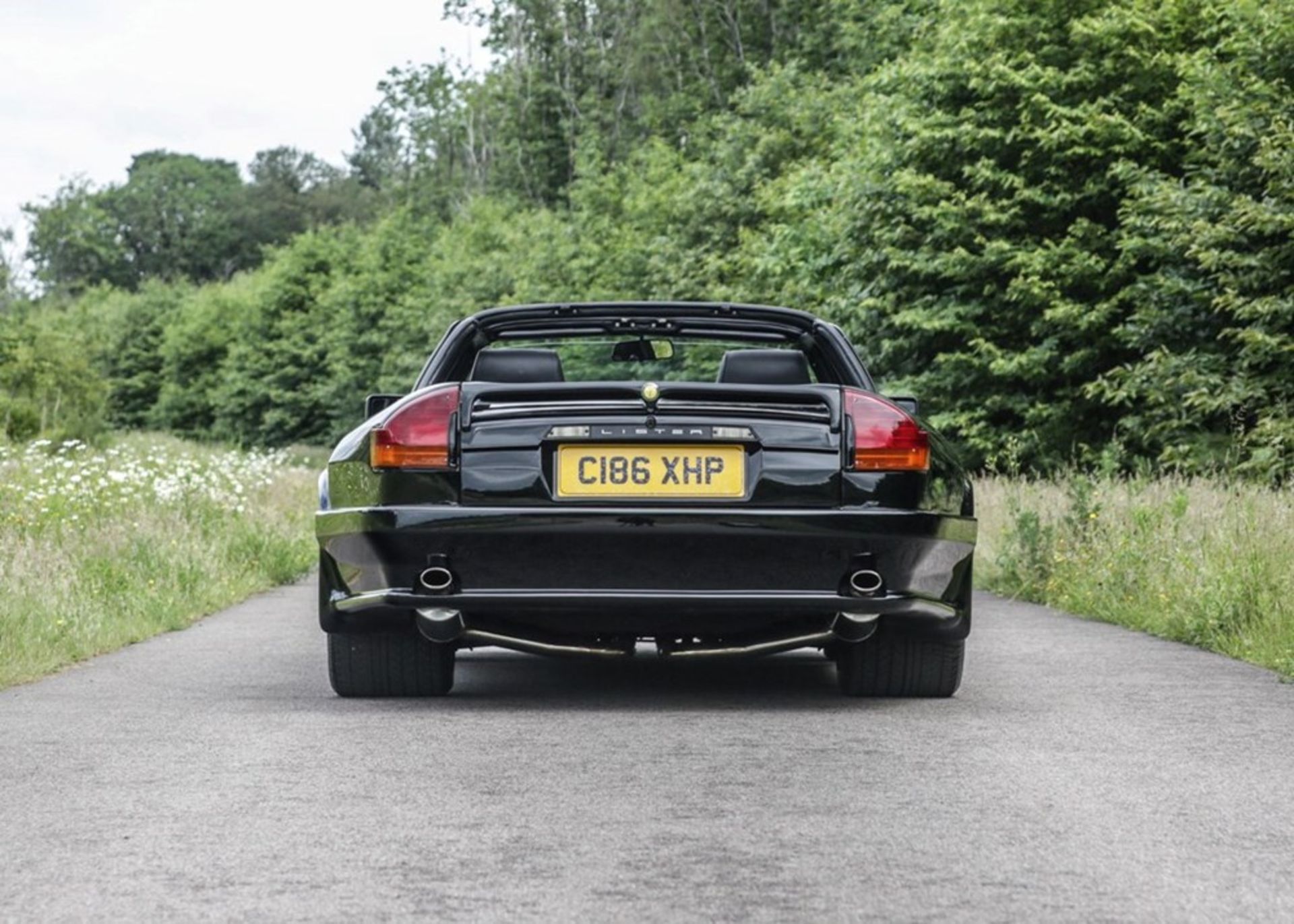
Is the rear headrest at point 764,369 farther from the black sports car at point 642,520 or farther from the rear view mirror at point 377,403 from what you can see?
the rear view mirror at point 377,403

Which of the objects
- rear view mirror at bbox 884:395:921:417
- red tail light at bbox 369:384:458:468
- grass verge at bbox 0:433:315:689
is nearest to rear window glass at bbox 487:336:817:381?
grass verge at bbox 0:433:315:689

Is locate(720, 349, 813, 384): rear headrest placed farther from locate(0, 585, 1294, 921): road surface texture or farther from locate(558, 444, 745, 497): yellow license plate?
locate(0, 585, 1294, 921): road surface texture

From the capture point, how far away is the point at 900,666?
7.13m

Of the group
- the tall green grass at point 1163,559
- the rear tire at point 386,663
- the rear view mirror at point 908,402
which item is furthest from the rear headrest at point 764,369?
the tall green grass at point 1163,559

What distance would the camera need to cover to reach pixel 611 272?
58.6 m

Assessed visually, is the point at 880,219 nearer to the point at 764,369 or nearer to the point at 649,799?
the point at 764,369

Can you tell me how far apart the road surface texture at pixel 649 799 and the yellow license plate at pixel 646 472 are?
774 millimetres

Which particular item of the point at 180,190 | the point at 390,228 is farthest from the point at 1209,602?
the point at 180,190

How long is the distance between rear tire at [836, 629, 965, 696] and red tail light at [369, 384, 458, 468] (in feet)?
5.60

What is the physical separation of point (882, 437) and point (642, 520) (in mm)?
867

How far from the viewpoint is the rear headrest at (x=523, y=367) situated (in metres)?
7.11

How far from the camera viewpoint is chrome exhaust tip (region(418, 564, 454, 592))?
6465 mm

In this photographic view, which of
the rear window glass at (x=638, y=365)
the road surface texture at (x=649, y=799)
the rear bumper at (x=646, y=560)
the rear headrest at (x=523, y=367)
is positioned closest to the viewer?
the road surface texture at (x=649, y=799)

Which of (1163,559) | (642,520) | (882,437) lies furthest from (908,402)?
(1163,559)
